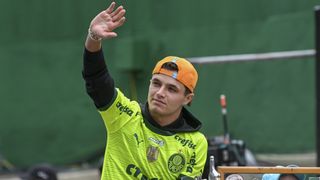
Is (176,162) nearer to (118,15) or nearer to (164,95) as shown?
(164,95)

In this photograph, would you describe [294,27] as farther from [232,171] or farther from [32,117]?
[232,171]

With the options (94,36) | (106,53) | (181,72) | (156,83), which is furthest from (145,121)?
(106,53)

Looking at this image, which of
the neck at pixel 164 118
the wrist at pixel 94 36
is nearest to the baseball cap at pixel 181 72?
the neck at pixel 164 118

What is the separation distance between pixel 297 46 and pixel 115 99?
19.9ft

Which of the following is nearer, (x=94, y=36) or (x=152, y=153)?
(x=94, y=36)

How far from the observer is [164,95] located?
3348mm

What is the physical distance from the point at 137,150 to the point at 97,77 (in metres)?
0.44

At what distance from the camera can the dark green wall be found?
9008mm

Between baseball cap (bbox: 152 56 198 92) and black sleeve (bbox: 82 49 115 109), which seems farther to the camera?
baseball cap (bbox: 152 56 198 92)

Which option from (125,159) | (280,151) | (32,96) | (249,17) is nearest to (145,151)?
(125,159)

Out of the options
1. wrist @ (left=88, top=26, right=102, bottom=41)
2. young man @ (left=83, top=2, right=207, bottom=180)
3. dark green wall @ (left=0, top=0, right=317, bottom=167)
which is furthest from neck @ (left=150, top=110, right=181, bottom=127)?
dark green wall @ (left=0, top=0, right=317, bottom=167)

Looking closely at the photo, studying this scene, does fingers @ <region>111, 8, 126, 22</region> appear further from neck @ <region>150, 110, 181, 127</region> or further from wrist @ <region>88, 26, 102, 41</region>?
neck @ <region>150, 110, 181, 127</region>

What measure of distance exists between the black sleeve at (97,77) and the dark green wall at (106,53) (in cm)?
575

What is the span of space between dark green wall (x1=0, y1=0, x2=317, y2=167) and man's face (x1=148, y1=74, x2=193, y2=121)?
5.50 metres
